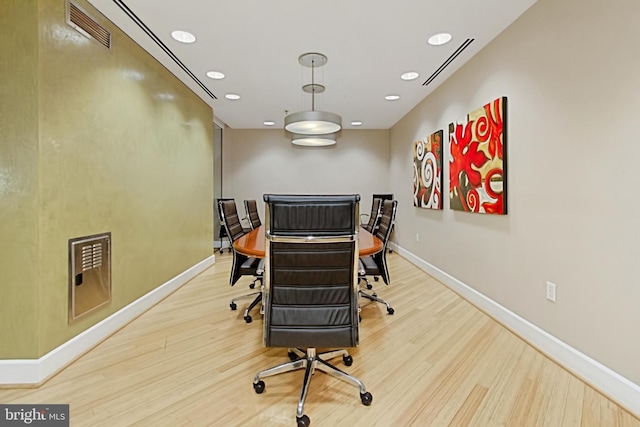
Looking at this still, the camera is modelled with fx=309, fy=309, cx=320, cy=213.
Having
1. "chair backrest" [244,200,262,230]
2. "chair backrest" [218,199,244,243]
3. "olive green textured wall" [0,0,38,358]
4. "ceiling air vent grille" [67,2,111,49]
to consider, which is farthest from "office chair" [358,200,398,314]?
"ceiling air vent grille" [67,2,111,49]

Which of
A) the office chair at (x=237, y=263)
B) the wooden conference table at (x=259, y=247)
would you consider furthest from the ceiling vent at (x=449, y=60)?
the office chair at (x=237, y=263)

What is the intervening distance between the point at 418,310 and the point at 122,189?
3023mm

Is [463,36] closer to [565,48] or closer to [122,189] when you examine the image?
[565,48]

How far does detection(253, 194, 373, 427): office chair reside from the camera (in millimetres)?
1546

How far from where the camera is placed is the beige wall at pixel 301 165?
6.79m

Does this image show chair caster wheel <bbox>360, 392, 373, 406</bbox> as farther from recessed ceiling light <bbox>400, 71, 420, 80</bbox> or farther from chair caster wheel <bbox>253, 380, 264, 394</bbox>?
recessed ceiling light <bbox>400, 71, 420, 80</bbox>

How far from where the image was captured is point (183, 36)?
2.81 metres

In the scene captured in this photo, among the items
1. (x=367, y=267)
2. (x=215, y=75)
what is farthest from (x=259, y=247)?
(x=215, y=75)

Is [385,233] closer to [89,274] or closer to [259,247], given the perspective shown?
[259,247]

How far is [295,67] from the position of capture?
347cm

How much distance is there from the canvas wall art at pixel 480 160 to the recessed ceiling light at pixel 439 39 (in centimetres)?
72

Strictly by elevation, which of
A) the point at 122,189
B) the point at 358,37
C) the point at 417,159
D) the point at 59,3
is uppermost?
the point at 358,37

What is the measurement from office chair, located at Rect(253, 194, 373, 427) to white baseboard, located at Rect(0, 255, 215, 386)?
59.3 inches

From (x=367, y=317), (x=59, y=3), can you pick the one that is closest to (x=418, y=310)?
(x=367, y=317)
